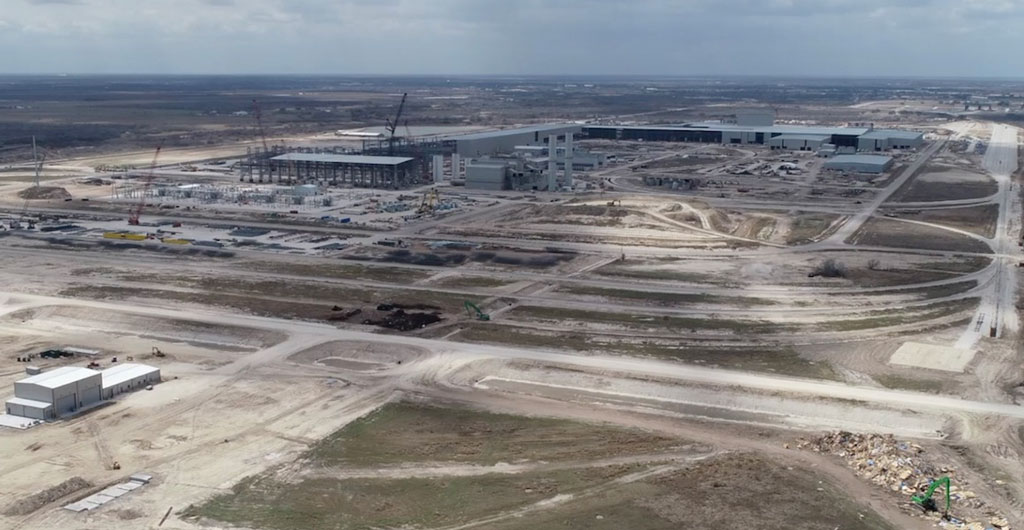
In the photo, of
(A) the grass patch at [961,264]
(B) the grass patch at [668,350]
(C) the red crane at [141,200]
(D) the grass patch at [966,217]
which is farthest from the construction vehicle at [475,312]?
(D) the grass patch at [966,217]

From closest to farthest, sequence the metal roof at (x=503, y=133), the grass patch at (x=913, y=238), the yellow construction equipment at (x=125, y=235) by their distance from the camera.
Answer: the grass patch at (x=913, y=238)
the yellow construction equipment at (x=125, y=235)
the metal roof at (x=503, y=133)

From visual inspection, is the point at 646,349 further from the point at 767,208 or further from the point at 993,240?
the point at 767,208

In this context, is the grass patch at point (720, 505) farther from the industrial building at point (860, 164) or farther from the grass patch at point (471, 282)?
the industrial building at point (860, 164)

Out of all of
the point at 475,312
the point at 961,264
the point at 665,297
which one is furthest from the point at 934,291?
the point at 475,312

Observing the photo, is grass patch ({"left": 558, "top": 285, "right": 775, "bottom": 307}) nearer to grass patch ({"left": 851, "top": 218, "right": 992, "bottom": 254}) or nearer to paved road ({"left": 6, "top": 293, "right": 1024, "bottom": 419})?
paved road ({"left": 6, "top": 293, "right": 1024, "bottom": 419})

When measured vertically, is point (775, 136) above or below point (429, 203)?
above

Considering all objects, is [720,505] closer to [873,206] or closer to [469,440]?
[469,440]
